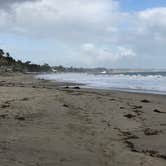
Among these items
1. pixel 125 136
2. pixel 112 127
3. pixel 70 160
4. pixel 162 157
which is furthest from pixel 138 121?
pixel 70 160

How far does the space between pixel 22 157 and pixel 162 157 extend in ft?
8.64

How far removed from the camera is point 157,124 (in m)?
12.7

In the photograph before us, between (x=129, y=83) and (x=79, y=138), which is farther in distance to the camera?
(x=129, y=83)

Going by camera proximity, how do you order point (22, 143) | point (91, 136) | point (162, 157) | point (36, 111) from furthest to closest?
point (36, 111) → point (91, 136) → point (22, 143) → point (162, 157)

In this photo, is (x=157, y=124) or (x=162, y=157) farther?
(x=157, y=124)

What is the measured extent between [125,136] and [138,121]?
3243 mm

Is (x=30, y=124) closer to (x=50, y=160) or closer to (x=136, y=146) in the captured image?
(x=136, y=146)

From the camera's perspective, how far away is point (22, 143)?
8.59 meters

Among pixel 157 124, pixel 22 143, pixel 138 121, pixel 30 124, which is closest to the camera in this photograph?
pixel 22 143

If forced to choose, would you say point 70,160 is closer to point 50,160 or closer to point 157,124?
point 50,160

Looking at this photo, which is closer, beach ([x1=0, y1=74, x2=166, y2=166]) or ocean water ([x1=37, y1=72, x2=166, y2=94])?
beach ([x1=0, y1=74, x2=166, y2=166])

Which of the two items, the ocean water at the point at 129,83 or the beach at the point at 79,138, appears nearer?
the beach at the point at 79,138

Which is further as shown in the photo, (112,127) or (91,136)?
(112,127)

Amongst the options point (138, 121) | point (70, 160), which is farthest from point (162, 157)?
point (138, 121)
